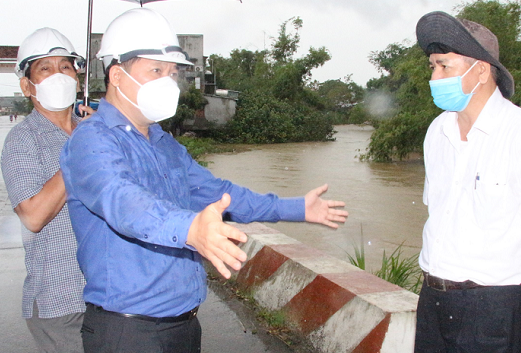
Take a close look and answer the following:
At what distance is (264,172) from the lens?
16344 mm

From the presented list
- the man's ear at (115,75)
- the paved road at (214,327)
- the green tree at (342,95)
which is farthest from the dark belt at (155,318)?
the green tree at (342,95)

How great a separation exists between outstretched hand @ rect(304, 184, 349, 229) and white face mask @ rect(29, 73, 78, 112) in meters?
1.28

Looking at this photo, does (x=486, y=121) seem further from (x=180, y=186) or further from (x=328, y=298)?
(x=328, y=298)

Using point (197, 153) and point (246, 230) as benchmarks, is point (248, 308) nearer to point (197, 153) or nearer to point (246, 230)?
point (246, 230)

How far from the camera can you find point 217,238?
136cm

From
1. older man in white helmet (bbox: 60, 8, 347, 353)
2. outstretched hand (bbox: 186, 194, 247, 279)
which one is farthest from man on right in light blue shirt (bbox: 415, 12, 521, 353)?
outstretched hand (bbox: 186, 194, 247, 279)

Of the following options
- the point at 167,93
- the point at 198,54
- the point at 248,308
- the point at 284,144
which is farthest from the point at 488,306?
the point at 198,54

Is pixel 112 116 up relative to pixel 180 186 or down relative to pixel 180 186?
up

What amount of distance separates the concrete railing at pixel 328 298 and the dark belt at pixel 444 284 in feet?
2.27

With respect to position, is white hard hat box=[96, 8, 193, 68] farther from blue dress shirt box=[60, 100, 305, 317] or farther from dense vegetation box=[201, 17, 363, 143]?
dense vegetation box=[201, 17, 363, 143]

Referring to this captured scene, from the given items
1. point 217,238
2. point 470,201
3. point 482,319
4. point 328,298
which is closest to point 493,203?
point 470,201

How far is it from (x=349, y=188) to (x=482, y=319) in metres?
11.1

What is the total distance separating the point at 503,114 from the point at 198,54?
3138cm

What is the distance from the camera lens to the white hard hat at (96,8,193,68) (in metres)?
2.00
